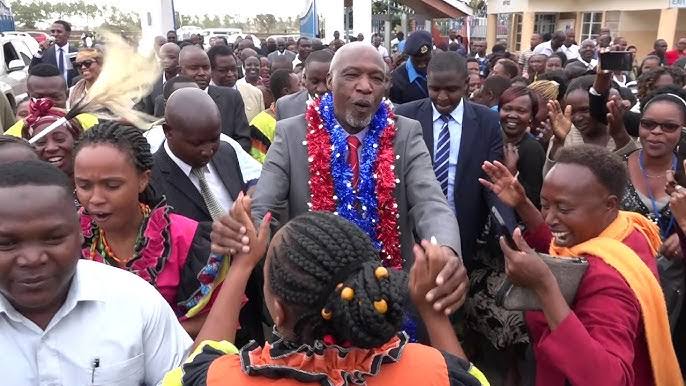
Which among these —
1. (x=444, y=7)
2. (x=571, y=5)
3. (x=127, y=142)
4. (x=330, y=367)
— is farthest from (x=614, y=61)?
(x=571, y=5)

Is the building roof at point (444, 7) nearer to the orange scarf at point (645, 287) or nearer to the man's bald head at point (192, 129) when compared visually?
the man's bald head at point (192, 129)

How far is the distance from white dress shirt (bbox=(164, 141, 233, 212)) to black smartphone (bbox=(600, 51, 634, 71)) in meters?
3.12

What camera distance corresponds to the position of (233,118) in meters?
5.53

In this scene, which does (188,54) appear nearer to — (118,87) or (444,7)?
(118,87)

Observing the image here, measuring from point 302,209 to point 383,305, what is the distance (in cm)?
153

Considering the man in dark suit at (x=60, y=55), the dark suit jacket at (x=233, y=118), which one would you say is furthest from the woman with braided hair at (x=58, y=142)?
the man in dark suit at (x=60, y=55)

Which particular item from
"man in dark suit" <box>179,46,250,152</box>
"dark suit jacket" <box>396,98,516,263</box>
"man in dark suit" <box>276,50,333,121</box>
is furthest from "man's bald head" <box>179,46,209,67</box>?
"dark suit jacket" <box>396,98,516,263</box>

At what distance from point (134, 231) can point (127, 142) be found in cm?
37

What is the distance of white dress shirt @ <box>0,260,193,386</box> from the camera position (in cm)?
174

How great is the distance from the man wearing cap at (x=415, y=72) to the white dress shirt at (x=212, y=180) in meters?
3.51

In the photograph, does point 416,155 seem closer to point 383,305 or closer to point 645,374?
point 645,374

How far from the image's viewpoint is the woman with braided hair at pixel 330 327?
1387 millimetres

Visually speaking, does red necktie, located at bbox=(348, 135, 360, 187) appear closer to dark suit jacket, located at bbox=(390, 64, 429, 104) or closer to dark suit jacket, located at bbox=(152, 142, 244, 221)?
dark suit jacket, located at bbox=(152, 142, 244, 221)

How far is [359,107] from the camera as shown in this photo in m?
2.85
